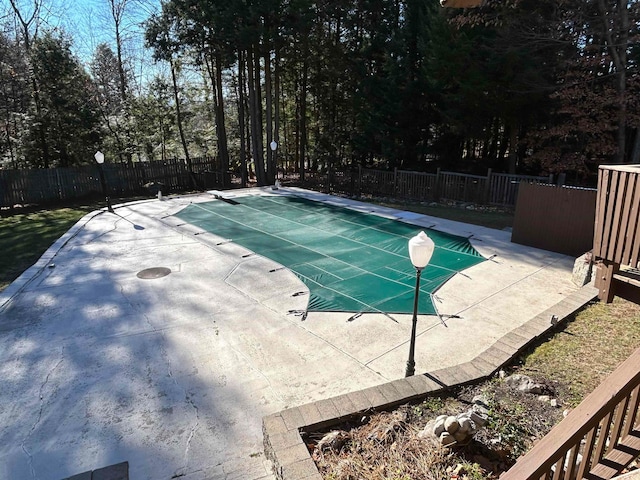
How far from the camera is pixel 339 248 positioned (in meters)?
8.58

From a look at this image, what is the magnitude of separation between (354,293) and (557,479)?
4.54m

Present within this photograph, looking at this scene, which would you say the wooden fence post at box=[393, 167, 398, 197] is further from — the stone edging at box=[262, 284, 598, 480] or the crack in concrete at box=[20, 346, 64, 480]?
the crack in concrete at box=[20, 346, 64, 480]

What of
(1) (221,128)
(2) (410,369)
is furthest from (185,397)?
(1) (221,128)

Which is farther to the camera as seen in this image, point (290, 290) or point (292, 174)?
point (292, 174)

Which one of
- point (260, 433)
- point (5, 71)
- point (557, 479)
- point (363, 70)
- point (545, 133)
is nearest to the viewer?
point (557, 479)

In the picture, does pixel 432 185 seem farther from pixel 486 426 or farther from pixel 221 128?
pixel 486 426

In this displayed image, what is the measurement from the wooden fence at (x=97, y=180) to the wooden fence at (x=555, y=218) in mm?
13970

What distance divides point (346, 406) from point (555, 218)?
727cm

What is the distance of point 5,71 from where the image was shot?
15.6 meters

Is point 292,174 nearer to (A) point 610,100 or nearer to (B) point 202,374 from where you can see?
(A) point 610,100

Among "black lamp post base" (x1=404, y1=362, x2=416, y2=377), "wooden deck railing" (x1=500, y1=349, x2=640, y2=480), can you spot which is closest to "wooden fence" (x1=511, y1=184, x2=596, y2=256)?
"black lamp post base" (x1=404, y1=362, x2=416, y2=377)

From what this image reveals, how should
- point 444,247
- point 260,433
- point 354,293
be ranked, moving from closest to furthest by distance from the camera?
point 260,433 → point 354,293 → point 444,247

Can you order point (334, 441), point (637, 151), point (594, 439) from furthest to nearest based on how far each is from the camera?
point (637, 151), point (334, 441), point (594, 439)

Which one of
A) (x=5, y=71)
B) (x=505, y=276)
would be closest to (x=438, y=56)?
(x=505, y=276)
